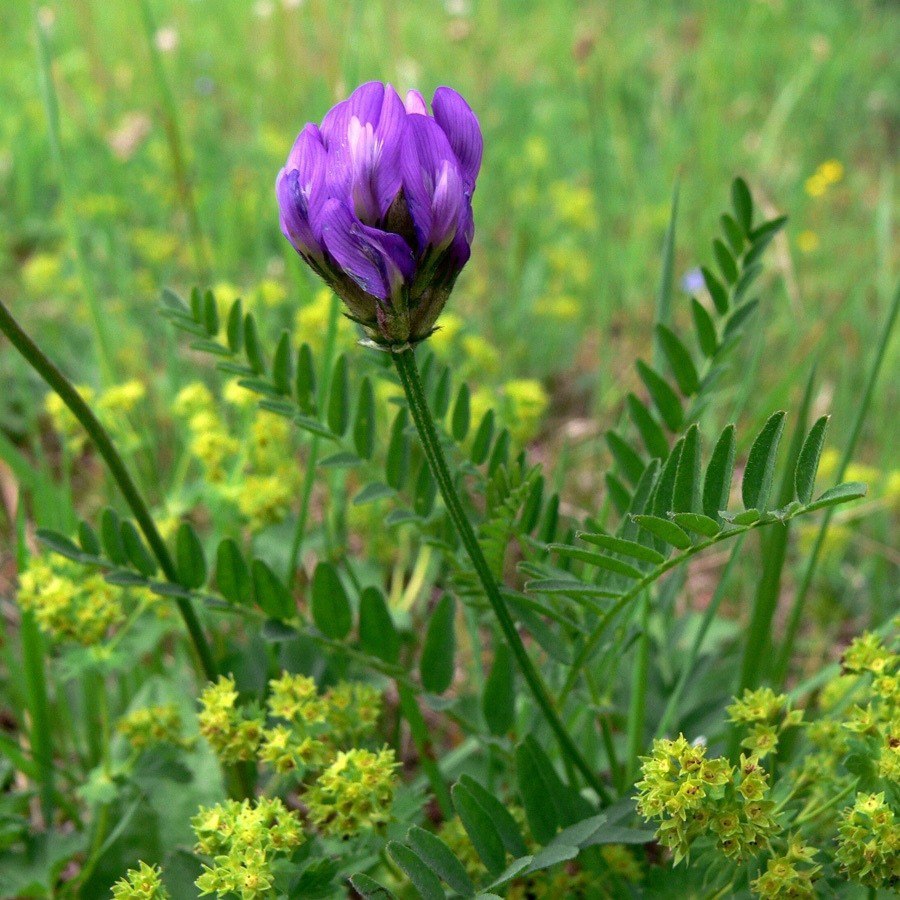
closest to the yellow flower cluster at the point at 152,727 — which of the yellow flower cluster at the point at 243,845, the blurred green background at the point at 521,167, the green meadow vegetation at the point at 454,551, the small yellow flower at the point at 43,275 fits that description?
the green meadow vegetation at the point at 454,551

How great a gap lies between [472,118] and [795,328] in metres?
1.84

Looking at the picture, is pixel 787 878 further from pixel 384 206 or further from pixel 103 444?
pixel 103 444

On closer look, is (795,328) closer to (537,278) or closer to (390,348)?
(537,278)

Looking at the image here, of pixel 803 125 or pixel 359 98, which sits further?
pixel 803 125

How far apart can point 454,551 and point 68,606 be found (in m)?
0.46

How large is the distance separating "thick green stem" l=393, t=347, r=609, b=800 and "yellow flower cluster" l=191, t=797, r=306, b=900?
0.84 ft

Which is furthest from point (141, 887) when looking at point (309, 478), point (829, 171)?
point (829, 171)

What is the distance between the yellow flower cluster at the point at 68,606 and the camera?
48.2 inches

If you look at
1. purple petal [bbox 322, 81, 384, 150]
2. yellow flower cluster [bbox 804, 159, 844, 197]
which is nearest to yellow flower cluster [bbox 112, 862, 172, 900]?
purple petal [bbox 322, 81, 384, 150]

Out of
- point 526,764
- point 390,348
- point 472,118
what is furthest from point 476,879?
point 472,118

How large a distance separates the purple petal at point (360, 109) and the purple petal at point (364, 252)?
6 cm

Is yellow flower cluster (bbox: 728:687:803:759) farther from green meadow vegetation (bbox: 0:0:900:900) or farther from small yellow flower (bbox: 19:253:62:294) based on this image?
small yellow flower (bbox: 19:253:62:294)

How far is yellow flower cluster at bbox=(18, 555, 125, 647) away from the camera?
1224mm

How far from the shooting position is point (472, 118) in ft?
2.90
